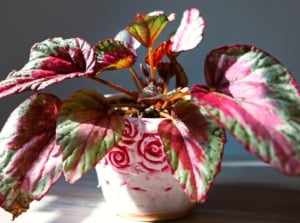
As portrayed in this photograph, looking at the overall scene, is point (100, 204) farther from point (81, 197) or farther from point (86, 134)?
point (86, 134)

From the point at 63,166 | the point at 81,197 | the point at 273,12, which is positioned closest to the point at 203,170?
the point at 63,166

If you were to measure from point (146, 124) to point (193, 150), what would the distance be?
0.28 feet

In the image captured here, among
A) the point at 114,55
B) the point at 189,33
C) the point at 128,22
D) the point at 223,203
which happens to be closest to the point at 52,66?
the point at 114,55

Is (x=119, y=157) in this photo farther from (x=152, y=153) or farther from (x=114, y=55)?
Answer: (x=114, y=55)

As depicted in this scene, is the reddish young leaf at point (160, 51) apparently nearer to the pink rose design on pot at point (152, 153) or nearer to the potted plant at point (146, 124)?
the potted plant at point (146, 124)

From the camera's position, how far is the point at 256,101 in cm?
55

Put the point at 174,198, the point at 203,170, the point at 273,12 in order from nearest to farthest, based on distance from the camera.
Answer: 1. the point at 203,170
2. the point at 174,198
3. the point at 273,12

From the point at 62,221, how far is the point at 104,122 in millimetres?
216

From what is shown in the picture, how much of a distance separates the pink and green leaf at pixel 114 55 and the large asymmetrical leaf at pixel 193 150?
0.13m

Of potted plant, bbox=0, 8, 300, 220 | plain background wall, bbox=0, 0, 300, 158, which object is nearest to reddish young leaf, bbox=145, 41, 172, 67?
potted plant, bbox=0, 8, 300, 220

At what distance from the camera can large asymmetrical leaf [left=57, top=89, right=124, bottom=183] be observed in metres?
0.55

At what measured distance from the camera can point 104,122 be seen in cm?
60

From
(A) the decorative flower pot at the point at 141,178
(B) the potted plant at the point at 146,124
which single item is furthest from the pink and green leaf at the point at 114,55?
(A) the decorative flower pot at the point at 141,178

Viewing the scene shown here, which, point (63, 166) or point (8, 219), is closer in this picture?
point (63, 166)
